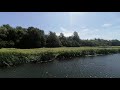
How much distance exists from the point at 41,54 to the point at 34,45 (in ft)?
3.30

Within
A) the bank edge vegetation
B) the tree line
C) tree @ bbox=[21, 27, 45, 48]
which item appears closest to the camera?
the bank edge vegetation

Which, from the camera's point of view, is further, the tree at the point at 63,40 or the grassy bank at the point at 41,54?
the tree at the point at 63,40

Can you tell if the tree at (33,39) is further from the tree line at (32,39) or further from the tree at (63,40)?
the tree at (63,40)

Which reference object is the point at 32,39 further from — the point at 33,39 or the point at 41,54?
the point at 41,54

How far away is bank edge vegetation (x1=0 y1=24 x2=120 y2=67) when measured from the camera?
38.5 ft

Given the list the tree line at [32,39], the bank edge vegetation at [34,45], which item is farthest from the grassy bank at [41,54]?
the tree line at [32,39]

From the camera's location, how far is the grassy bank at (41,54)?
11.0 m

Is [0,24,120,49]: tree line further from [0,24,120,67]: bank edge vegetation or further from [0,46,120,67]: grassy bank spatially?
[0,46,120,67]: grassy bank

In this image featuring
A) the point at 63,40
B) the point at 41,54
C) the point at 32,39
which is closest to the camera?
the point at 32,39

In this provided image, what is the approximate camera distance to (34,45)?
44.6 feet

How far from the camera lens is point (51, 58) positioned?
13562mm

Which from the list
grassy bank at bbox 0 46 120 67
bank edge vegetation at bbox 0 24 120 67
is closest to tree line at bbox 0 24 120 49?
bank edge vegetation at bbox 0 24 120 67

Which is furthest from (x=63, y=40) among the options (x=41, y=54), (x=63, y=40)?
(x=41, y=54)
